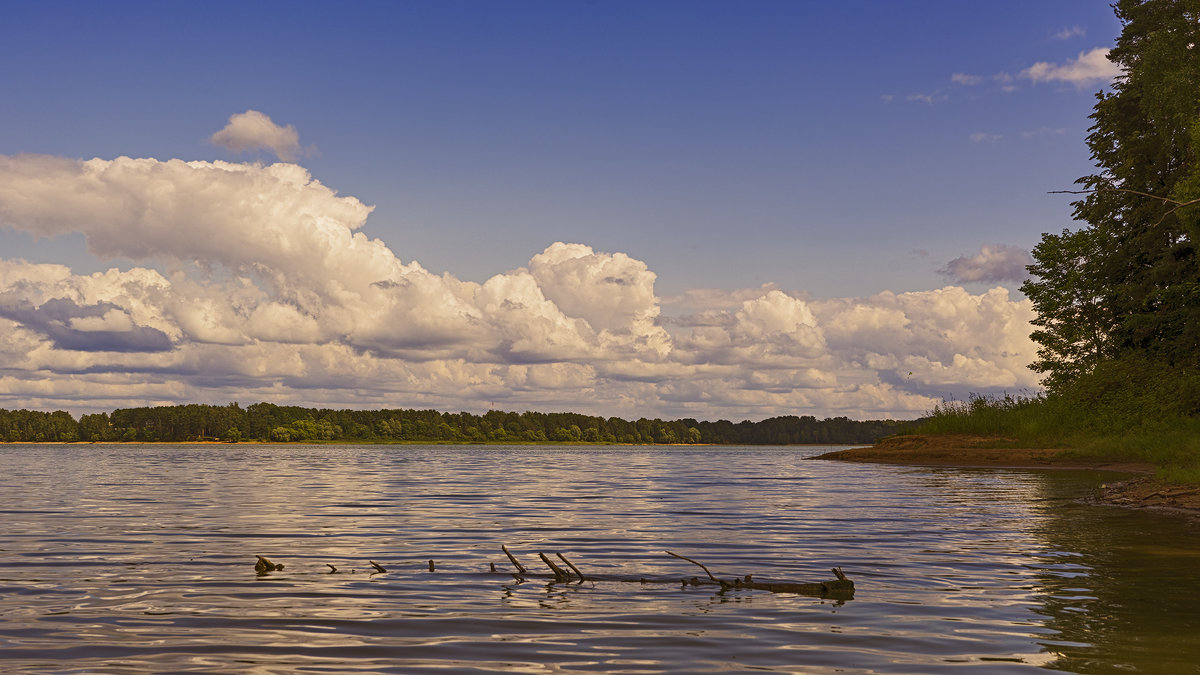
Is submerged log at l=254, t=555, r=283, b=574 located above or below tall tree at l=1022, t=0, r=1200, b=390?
below

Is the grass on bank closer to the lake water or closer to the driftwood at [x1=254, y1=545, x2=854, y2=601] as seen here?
the lake water

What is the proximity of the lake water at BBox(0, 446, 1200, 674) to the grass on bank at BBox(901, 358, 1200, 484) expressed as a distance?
23.0 meters

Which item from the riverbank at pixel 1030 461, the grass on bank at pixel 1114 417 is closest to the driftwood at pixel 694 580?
the riverbank at pixel 1030 461

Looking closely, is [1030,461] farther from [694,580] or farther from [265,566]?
[265,566]

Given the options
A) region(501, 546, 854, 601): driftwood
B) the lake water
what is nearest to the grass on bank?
the lake water

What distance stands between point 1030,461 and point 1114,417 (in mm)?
4963

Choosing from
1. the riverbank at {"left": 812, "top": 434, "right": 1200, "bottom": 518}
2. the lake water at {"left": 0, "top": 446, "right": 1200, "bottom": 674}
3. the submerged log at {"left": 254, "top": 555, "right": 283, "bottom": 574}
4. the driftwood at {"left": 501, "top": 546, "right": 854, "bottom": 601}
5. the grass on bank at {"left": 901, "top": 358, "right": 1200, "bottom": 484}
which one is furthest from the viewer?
the grass on bank at {"left": 901, "top": 358, "right": 1200, "bottom": 484}

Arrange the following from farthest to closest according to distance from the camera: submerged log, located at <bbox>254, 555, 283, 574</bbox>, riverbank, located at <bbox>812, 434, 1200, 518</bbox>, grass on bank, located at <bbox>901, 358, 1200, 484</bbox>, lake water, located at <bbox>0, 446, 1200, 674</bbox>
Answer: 1. grass on bank, located at <bbox>901, 358, 1200, 484</bbox>
2. riverbank, located at <bbox>812, 434, 1200, 518</bbox>
3. submerged log, located at <bbox>254, 555, 283, 574</bbox>
4. lake water, located at <bbox>0, 446, 1200, 674</bbox>

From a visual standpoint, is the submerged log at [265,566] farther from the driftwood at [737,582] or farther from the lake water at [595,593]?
the driftwood at [737,582]

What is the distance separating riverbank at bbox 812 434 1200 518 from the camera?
2572 cm

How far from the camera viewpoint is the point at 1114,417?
51.2 m

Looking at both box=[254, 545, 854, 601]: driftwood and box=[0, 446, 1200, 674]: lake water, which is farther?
box=[254, 545, 854, 601]: driftwood

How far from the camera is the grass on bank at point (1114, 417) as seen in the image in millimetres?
44906

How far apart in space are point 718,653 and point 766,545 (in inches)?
371
